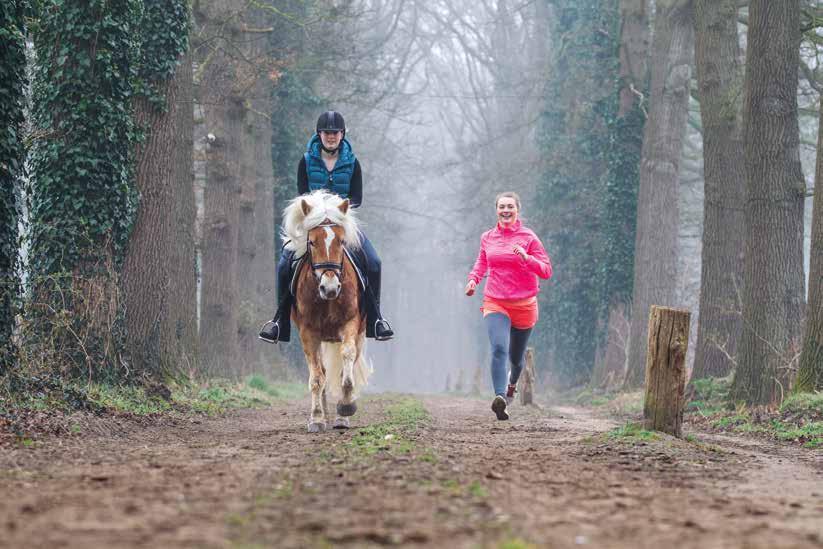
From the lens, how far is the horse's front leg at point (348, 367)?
375 inches

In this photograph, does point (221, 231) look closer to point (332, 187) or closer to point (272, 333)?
point (332, 187)

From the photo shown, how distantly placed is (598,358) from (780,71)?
1323cm

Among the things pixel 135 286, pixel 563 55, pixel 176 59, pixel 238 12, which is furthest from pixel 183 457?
pixel 563 55

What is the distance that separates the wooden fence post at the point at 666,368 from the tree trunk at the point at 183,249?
7225mm

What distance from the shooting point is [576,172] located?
28078 millimetres

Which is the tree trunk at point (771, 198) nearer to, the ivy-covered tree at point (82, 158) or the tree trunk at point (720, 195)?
the tree trunk at point (720, 195)

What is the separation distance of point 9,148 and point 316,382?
3692mm

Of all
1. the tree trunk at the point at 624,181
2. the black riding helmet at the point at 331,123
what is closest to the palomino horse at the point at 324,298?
the black riding helmet at the point at 331,123

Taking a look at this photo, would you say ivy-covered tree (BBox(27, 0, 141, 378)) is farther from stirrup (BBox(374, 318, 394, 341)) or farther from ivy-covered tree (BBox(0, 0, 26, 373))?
stirrup (BBox(374, 318, 394, 341))

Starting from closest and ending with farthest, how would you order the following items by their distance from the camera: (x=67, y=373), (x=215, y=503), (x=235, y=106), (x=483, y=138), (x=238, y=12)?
1. (x=215, y=503)
2. (x=67, y=373)
3. (x=238, y=12)
4. (x=235, y=106)
5. (x=483, y=138)

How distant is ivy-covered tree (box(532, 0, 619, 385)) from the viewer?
25.7 m

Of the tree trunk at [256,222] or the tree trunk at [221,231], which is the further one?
the tree trunk at [256,222]

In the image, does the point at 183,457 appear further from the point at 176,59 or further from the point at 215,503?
the point at 176,59

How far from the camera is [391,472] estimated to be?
575 cm
